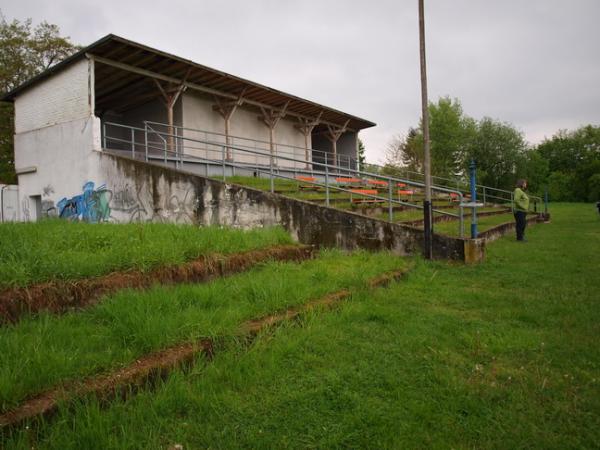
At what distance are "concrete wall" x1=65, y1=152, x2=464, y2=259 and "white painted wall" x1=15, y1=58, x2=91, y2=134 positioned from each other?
2.02 meters

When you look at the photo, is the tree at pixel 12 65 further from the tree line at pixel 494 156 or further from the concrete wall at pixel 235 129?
the tree line at pixel 494 156

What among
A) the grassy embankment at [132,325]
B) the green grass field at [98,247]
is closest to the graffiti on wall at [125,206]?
the green grass field at [98,247]

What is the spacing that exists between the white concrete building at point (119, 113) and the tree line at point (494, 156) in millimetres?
10903

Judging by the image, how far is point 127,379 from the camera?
2.58 meters

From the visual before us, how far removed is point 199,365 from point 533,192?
38.0m

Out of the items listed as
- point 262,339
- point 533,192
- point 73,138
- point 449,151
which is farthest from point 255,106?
point 533,192

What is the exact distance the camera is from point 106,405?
247 cm

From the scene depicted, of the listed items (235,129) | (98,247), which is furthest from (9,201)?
(98,247)

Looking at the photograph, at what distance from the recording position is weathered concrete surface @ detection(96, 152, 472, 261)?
296 inches

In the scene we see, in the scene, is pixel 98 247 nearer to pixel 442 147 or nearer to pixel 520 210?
pixel 520 210

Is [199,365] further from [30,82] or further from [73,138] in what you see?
[30,82]

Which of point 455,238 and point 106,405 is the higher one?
point 455,238

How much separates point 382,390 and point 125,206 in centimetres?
983

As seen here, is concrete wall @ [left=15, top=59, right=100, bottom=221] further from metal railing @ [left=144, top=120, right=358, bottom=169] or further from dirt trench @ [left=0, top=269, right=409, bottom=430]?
dirt trench @ [left=0, top=269, right=409, bottom=430]
